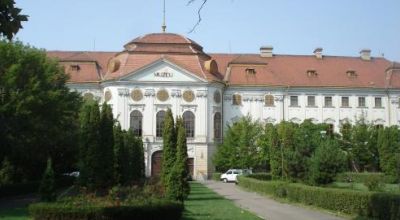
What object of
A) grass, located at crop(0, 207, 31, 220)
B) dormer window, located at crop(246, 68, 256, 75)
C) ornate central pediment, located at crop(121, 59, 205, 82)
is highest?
dormer window, located at crop(246, 68, 256, 75)

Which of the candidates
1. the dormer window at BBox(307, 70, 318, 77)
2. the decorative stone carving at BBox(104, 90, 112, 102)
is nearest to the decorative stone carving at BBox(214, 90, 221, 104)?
the decorative stone carving at BBox(104, 90, 112, 102)

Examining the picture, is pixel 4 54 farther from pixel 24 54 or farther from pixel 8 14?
pixel 8 14

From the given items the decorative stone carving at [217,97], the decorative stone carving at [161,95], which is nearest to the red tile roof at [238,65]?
the decorative stone carving at [217,97]

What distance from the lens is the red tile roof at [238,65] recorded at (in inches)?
2463

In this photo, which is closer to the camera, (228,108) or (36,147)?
(36,147)

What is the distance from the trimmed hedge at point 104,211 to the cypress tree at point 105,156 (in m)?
7.07

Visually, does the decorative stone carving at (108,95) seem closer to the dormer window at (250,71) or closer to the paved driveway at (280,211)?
the dormer window at (250,71)

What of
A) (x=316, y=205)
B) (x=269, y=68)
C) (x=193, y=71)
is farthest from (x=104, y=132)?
(x=269, y=68)

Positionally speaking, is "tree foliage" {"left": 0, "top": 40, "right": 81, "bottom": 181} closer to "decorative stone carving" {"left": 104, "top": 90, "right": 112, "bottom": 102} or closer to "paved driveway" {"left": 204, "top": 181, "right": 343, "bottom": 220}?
"paved driveway" {"left": 204, "top": 181, "right": 343, "bottom": 220}

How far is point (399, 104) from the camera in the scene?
69.1m

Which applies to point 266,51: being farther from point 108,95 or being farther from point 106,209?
point 106,209

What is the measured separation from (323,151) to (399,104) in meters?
41.2

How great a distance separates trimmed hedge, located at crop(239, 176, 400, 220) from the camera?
749 inches

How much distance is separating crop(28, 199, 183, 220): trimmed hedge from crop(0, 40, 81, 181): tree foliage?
54.3ft
